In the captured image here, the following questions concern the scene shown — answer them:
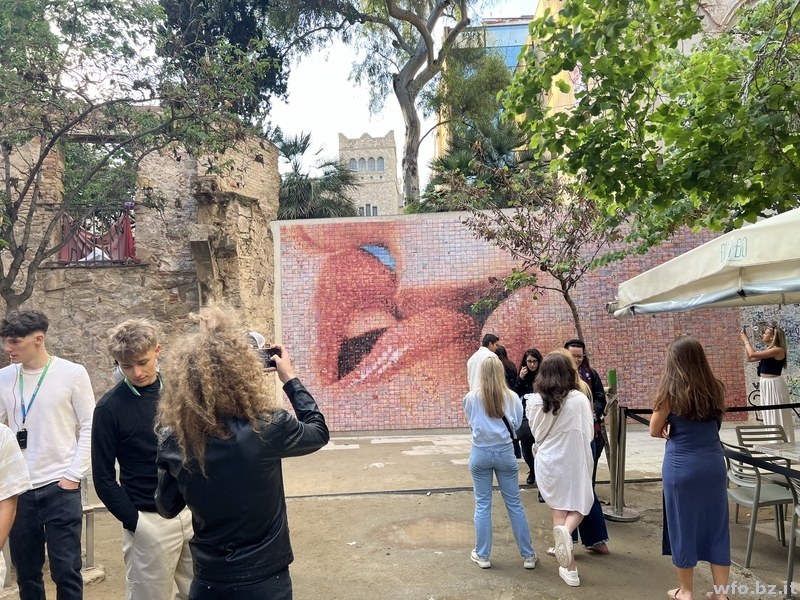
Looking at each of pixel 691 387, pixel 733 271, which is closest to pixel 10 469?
pixel 691 387

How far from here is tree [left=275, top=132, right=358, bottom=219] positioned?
52.0ft

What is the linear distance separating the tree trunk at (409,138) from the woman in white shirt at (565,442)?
13254 mm

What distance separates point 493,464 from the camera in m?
4.27

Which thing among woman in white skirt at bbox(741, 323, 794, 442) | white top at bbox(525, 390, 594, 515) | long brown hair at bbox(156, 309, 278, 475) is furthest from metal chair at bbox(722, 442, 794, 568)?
long brown hair at bbox(156, 309, 278, 475)

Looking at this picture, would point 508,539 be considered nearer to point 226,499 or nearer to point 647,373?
point 226,499

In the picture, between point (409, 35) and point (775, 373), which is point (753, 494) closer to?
point (775, 373)

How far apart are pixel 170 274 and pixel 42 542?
7087 millimetres

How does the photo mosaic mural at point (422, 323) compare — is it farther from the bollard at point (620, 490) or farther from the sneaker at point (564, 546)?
the sneaker at point (564, 546)

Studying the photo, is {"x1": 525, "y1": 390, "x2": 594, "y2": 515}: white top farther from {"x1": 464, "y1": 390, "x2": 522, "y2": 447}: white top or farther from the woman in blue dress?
the woman in blue dress

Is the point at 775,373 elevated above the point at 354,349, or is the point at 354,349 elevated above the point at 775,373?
the point at 354,349

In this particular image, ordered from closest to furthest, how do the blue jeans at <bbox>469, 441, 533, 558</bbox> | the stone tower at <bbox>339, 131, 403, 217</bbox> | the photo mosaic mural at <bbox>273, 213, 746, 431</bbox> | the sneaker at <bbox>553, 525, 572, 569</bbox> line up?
the sneaker at <bbox>553, 525, 572, 569</bbox>
the blue jeans at <bbox>469, 441, 533, 558</bbox>
the photo mosaic mural at <bbox>273, 213, 746, 431</bbox>
the stone tower at <bbox>339, 131, 403, 217</bbox>

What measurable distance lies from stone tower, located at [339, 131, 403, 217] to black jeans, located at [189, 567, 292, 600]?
Result: 2572 inches

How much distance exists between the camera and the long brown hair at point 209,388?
2.07 metres

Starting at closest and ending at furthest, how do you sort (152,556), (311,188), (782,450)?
(152,556) → (782,450) → (311,188)
